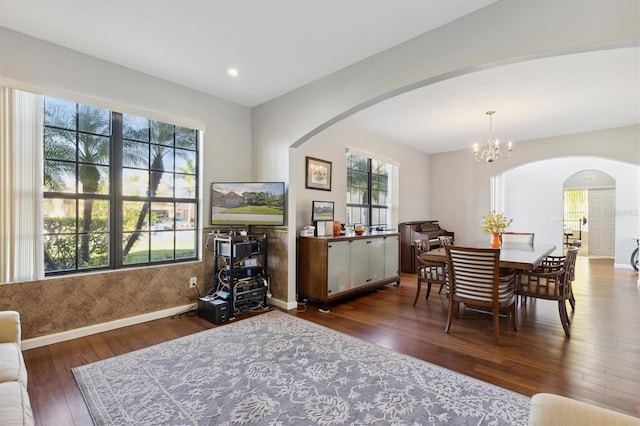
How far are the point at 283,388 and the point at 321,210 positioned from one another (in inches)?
107

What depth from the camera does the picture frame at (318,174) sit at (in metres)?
4.44

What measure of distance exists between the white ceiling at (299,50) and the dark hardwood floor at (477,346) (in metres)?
2.76

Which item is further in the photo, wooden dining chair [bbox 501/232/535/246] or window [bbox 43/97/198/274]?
wooden dining chair [bbox 501/232/535/246]

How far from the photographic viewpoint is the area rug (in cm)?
181

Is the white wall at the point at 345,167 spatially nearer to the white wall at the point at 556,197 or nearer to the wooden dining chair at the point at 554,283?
the white wall at the point at 556,197

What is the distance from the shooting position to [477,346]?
280 centimetres

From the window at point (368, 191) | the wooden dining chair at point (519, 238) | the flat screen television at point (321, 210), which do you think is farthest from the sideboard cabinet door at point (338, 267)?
the wooden dining chair at point (519, 238)

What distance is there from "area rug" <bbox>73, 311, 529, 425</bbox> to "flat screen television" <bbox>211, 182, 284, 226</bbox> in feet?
4.77

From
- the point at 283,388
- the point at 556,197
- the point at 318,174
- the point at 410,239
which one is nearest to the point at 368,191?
the point at 410,239

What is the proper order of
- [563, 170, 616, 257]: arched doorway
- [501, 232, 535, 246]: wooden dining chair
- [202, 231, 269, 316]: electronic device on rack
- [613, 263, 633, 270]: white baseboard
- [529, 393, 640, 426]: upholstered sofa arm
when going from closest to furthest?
[529, 393, 640, 426]: upholstered sofa arm
[202, 231, 269, 316]: electronic device on rack
[501, 232, 535, 246]: wooden dining chair
[613, 263, 633, 270]: white baseboard
[563, 170, 616, 257]: arched doorway

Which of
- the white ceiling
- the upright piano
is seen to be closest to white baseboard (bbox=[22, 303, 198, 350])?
the white ceiling

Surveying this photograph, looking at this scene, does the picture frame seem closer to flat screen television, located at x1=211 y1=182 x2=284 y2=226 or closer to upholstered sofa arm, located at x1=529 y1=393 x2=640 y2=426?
flat screen television, located at x1=211 y1=182 x2=284 y2=226

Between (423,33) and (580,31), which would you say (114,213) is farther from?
(580,31)

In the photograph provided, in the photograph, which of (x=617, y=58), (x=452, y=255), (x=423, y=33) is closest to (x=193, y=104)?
→ (x=423, y=33)
